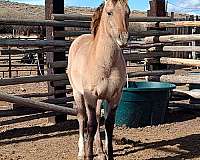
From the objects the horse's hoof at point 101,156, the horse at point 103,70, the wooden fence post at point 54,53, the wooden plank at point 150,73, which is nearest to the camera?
the horse at point 103,70

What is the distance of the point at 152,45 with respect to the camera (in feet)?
29.2

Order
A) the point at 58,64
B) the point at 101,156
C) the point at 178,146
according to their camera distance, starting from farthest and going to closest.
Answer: the point at 58,64, the point at 178,146, the point at 101,156

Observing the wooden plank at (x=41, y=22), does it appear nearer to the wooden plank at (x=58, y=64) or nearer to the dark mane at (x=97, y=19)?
the wooden plank at (x=58, y=64)

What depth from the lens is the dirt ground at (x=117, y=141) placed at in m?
5.62

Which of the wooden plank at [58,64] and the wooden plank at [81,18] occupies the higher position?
the wooden plank at [81,18]

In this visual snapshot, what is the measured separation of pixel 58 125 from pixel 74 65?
203cm

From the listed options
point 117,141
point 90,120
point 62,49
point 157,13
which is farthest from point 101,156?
point 157,13

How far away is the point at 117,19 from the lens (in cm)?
450

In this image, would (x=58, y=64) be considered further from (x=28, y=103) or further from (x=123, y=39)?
(x=123, y=39)

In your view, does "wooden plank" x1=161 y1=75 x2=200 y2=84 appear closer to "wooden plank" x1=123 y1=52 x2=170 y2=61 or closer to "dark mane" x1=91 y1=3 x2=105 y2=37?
"wooden plank" x1=123 y1=52 x2=170 y2=61

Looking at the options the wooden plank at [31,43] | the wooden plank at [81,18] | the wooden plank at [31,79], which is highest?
the wooden plank at [81,18]

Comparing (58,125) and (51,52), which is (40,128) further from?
(51,52)

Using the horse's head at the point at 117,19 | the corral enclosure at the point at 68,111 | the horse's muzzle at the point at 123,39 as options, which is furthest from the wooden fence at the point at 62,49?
the horse's muzzle at the point at 123,39

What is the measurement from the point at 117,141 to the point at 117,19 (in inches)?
88.6
